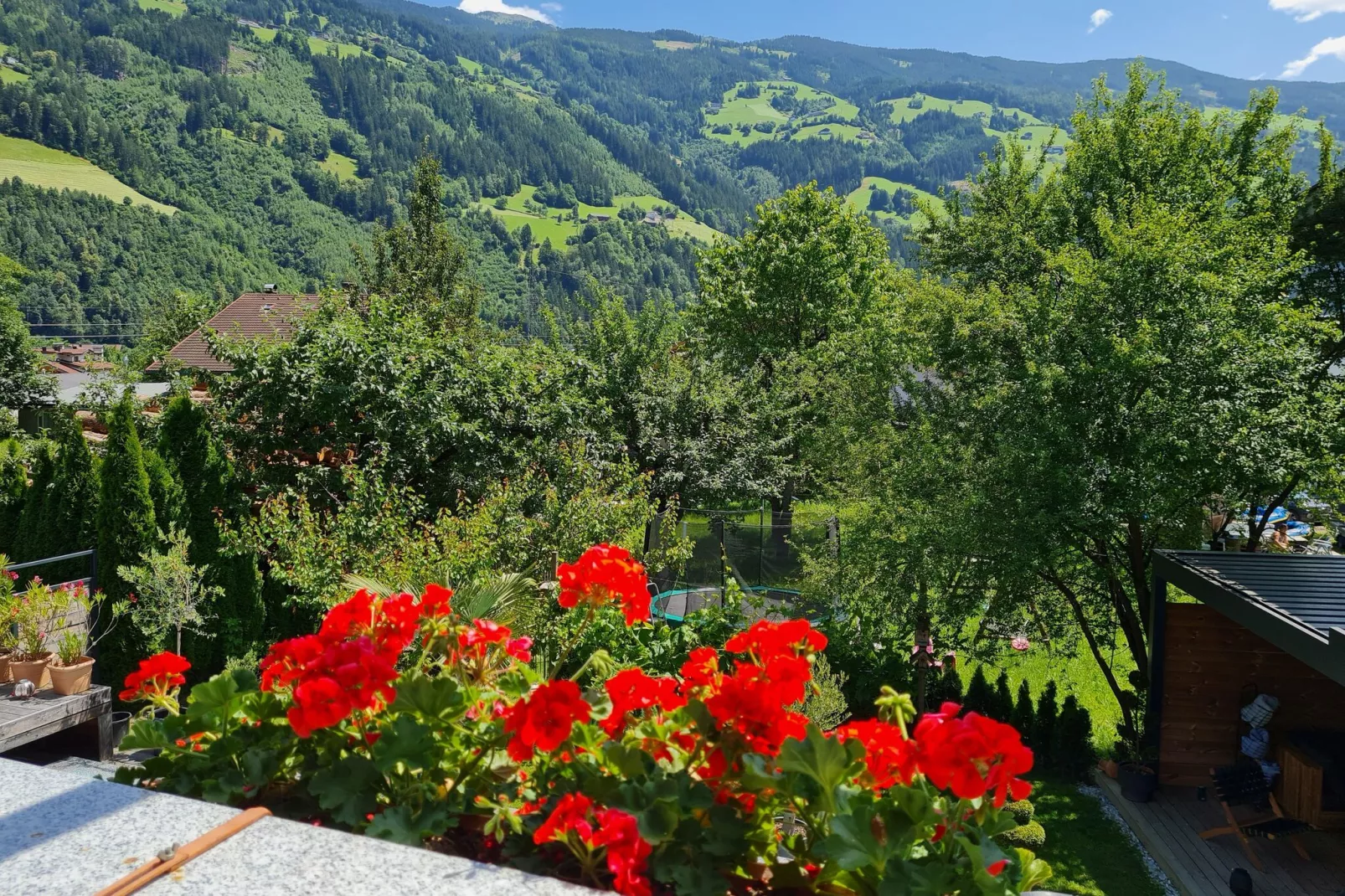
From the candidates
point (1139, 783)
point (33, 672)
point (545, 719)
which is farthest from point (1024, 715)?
point (545, 719)

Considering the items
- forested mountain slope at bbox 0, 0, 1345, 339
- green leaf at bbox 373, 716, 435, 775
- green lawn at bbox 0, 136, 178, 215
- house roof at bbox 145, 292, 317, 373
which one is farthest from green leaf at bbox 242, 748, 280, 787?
green lawn at bbox 0, 136, 178, 215

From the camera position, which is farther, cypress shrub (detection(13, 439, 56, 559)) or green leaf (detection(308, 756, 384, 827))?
cypress shrub (detection(13, 439, 56, 559))

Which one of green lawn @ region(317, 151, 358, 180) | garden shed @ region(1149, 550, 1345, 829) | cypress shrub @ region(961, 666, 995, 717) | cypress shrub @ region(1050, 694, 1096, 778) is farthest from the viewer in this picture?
green lawn @ region(317, 151, 358, 180)

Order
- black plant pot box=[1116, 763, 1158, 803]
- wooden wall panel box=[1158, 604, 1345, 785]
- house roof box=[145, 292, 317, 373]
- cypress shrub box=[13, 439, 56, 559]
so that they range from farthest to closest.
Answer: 1. house roof box=[145, 292, 317, 373]
2. cypress shrub box=[13, 439, 56, 559]
3. black plant pot box=[1116, 763, 1158, 803]
4. wooden wall panel box=[1158, 604, 1345, 785]

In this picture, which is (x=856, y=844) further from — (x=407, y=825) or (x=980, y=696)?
(x=980, y=696)

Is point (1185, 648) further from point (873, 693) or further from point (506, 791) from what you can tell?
point (506, 791)

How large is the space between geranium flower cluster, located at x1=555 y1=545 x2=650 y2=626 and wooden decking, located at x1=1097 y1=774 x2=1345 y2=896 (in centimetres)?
714

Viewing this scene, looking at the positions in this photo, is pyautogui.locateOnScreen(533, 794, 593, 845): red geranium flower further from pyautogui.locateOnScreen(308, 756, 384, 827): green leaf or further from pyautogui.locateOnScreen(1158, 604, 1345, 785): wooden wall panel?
pyautogui.locateOnScreen(1158, 604, 1345, 785): wooden wall panel

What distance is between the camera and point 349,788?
176cm

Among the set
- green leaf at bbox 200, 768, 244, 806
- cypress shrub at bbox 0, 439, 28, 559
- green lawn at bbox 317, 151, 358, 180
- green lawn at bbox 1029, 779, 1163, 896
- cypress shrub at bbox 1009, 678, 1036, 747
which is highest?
green lawn at bbox 317, 151, 358, 180

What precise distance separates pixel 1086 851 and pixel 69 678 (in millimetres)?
8835

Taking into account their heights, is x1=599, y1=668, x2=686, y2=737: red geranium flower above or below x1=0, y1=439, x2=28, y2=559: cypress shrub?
above

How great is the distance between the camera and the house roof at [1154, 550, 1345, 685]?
6.03 meters

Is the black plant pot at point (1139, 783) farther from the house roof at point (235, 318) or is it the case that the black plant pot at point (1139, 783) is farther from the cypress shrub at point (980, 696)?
the house roof at point (235, 318)
